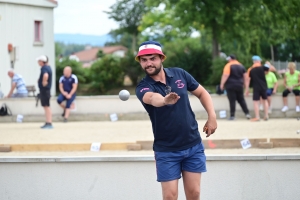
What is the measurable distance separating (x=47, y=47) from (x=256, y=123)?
2587cm

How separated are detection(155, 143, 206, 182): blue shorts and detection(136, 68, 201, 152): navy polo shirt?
0.15 ft

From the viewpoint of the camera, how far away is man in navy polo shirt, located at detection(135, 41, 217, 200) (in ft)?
19.6

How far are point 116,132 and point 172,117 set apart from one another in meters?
10.3

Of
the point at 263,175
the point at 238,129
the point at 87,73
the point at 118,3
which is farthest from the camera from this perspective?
the point at 118,3

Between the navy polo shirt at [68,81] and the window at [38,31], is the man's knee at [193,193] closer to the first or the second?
the navy polo shirt at [68,81]

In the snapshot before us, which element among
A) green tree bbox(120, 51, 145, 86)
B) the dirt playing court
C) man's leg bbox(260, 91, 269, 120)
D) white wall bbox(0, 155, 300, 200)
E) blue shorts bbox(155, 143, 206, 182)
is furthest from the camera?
green tree bbox(120, 51, 145, 86)

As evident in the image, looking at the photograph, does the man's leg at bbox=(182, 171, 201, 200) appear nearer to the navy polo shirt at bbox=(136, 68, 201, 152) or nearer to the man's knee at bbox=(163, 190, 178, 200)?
the man's knee at bbox=(163, 190, 178, 200)

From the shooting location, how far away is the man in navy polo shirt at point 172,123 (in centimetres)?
596

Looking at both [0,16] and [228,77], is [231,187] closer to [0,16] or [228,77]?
[228,77]

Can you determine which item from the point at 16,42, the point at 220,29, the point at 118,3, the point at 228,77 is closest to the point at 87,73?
the point at 16,42

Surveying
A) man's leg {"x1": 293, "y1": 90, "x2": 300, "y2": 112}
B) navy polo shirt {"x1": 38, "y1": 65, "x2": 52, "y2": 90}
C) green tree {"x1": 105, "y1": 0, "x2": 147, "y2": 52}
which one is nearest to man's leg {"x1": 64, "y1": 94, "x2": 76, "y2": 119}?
navy polo shirt {"x1": 38, "y1": 65, "x2": 52, "y2": 90}

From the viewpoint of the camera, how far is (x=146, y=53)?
19.3 feet

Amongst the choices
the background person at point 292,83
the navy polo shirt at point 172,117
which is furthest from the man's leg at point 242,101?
the navy polo shirt at point 172,117

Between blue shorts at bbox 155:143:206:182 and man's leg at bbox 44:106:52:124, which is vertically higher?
blue shorts at bbox 155:143:206:182
